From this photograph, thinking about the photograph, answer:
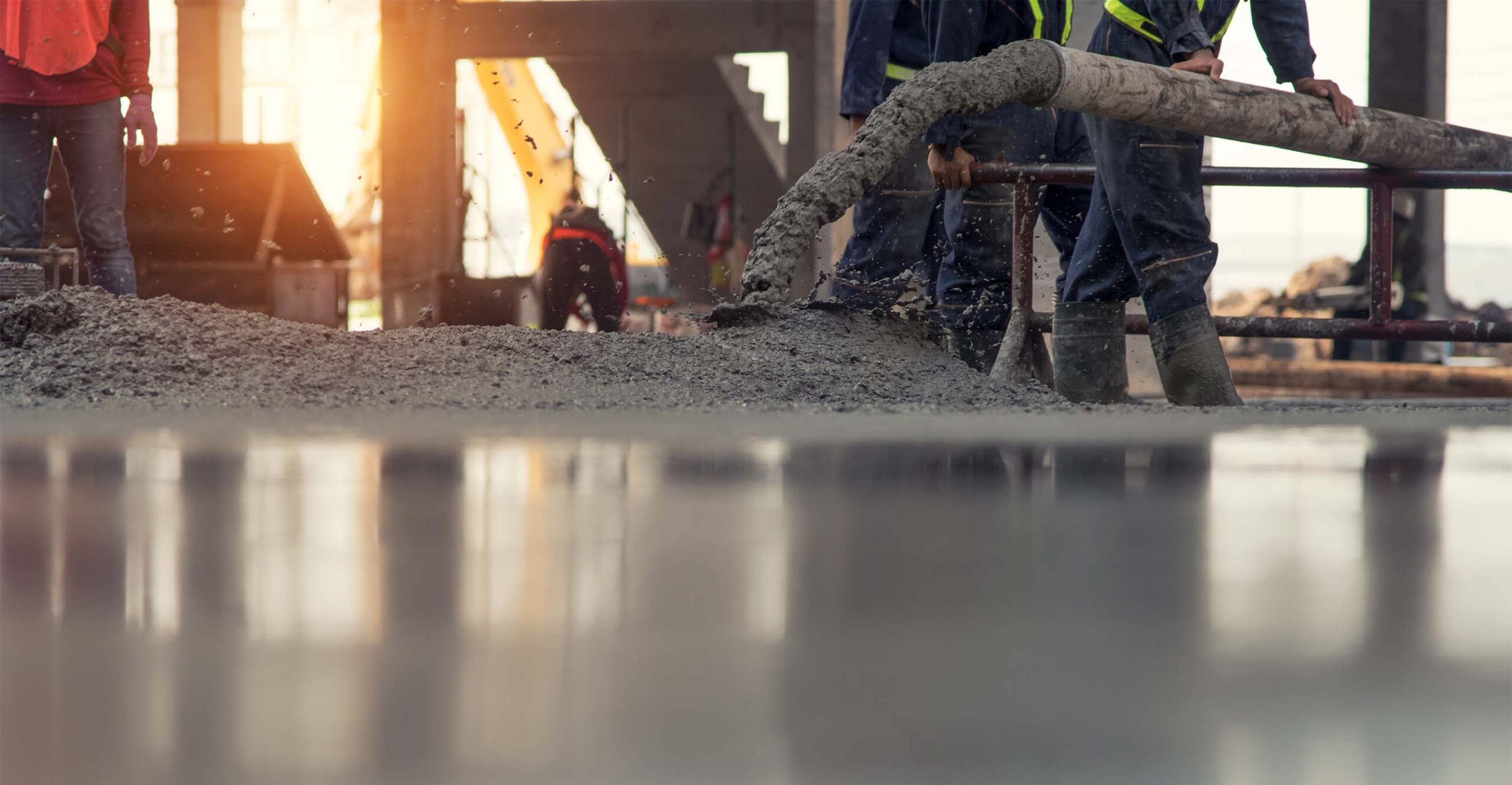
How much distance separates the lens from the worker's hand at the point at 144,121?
371 cm

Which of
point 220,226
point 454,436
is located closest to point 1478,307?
point 220,226

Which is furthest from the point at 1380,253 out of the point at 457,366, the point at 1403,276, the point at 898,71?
the point at 1403,276

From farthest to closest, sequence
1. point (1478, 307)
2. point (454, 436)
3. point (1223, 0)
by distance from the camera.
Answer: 1. point (1478, 307)
2. point (1223, 0)
3. point (454, 436)

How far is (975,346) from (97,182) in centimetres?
253

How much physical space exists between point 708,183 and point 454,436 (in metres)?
11.7

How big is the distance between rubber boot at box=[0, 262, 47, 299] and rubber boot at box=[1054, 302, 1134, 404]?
2.63 metres

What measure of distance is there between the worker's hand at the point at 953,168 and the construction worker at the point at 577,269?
13.6ft

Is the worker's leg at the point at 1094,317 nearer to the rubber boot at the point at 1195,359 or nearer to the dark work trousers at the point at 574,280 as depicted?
the rubber boot at the point at 1195,359

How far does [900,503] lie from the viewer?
111 centimetres

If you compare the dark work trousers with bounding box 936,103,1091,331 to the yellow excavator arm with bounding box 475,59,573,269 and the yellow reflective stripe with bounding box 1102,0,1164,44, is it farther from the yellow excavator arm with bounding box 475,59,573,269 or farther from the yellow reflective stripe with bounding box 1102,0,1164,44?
the yellow excavator arm with bounding box 475,59,573,269

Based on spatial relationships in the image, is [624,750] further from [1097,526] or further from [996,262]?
[996,262]

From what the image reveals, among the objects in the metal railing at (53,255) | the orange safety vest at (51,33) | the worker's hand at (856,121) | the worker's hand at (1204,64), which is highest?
the orange safety vest at (51,33)

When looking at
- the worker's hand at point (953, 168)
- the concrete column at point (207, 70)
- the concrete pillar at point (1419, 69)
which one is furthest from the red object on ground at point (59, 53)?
the concrete pillar at point (1419, 69)

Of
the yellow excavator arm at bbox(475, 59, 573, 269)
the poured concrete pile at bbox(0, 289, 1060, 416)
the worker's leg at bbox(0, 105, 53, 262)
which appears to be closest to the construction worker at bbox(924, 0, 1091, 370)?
the poured concrete pile at bbox(0, 289, 1060, 416)
